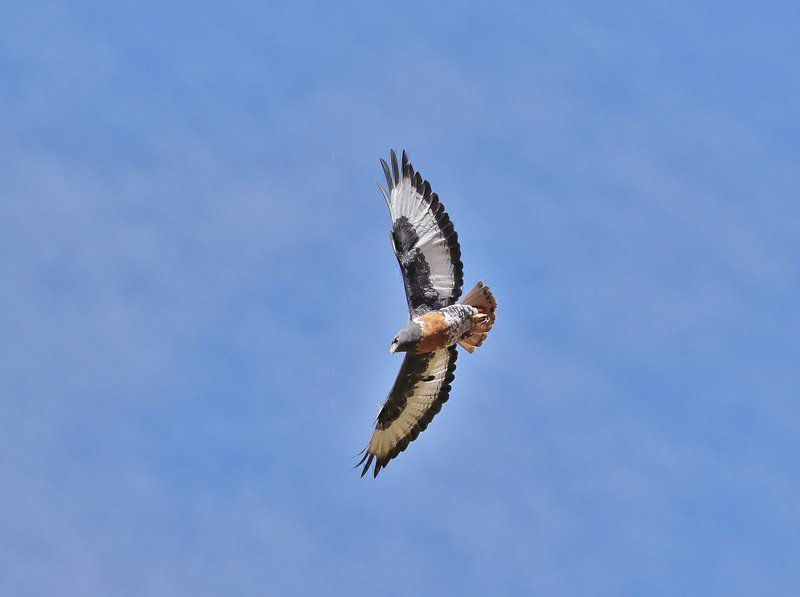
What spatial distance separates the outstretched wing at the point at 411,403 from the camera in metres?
20.7

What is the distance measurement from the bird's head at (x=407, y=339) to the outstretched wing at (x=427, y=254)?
2.39 ft

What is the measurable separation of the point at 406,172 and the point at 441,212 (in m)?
0.91

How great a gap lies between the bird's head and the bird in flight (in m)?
0.05

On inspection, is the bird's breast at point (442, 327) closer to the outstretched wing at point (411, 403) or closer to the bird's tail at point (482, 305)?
the bird's tail at point (482, 305)

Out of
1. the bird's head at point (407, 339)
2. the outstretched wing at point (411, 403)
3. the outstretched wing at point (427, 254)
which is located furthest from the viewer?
the outstretched wing at point (411, 403)

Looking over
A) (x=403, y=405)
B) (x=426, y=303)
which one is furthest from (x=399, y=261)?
(x=403, y=405)

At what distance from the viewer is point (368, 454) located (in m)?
21.4

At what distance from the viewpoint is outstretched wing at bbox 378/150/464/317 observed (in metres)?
20.2

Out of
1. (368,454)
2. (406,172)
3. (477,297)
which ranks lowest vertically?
(368,454)

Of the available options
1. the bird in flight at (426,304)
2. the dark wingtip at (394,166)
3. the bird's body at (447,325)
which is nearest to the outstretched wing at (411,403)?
the bird in flight at (426,304)

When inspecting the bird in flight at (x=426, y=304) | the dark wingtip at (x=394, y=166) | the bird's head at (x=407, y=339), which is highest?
the dark wingtip at (x=394, y=166)

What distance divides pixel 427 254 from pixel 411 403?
8.24 ft

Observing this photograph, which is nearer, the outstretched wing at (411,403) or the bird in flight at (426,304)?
the bird in flight at (426,304)

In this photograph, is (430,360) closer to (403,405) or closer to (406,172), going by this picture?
(403,405)
